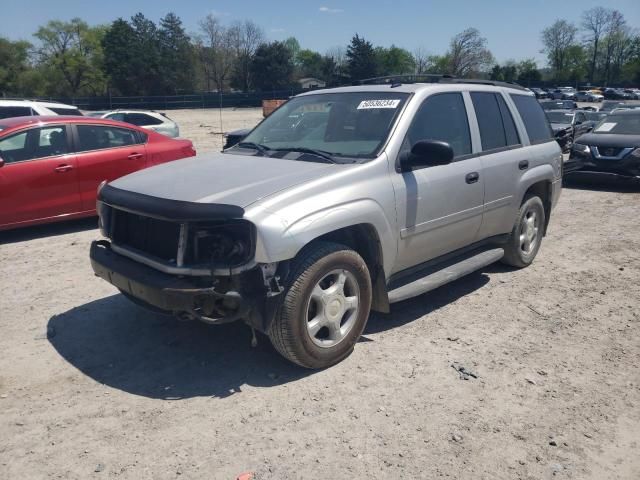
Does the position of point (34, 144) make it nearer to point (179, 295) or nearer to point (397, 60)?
point (179, 295)

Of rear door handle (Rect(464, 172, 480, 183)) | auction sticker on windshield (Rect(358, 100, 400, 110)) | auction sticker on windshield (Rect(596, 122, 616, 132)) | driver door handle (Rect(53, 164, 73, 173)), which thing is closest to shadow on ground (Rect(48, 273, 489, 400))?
rear door handle (Rect(464, 172, 480, 183))

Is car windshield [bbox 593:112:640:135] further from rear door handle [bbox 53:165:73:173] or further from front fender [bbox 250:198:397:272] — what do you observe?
rear door handle [bbox 53:165:73:173]

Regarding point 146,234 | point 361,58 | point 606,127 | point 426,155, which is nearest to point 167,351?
point 146,234

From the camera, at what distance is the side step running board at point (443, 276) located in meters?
4.40

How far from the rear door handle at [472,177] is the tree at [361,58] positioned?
65489mm

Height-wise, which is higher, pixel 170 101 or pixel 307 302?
pixel 170 101

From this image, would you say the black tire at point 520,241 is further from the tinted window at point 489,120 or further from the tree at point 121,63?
the tree at point 121,63

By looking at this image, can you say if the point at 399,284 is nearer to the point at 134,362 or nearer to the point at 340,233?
the point at 340,233

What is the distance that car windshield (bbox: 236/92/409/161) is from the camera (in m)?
4.41

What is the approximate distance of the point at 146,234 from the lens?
3947 mm

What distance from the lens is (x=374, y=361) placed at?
4129mm

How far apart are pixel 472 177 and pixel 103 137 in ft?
18.2

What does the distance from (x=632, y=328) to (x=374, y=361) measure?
236 cm

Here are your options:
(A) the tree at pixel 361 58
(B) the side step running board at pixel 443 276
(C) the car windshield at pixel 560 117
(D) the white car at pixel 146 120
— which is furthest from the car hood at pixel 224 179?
(A) the tree at pixel 361 58
